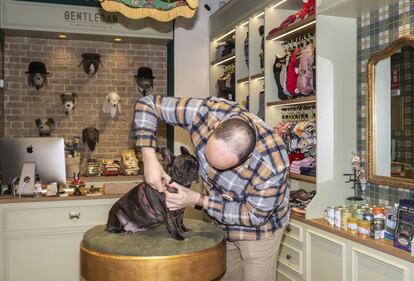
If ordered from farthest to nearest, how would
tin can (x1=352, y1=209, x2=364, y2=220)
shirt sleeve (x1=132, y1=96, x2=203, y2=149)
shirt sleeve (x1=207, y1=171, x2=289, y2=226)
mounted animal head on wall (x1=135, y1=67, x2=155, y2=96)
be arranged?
1. mounted animal head on wall (x1=135, y1=67, x2=155, y2=96)
2. tin can (x1=352, y1=209, x2=364, y2=220)
3. shirt sleeve (x1=132, y1=96, x2=203, y2=149)
4. shirt sleeve (x1=207, y1=171, x2=289, y2=226)

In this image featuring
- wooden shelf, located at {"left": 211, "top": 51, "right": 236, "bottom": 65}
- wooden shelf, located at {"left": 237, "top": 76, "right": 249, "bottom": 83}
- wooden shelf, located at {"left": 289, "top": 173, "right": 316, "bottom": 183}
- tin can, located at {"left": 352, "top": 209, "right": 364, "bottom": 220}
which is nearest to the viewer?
tin can, located at {"left": 352, "top": 209, "right": 364, "bottom": 220}

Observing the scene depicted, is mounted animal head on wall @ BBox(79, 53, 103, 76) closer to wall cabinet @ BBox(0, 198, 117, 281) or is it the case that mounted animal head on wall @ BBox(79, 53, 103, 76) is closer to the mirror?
wall cabinet @ BBox(0, 198, 117, 281)

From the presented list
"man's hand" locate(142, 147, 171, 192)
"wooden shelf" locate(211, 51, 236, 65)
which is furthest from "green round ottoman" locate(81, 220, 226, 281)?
"wooden shelf" locate(211, 51, 236, 65)

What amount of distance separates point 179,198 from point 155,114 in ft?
1.40

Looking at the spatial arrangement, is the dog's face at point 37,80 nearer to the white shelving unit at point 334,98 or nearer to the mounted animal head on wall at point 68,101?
the mounted animal head on wall at point 68,101

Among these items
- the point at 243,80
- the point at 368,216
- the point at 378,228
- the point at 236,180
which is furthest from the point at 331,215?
the point at 243,80

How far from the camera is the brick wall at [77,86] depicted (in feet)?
18.9

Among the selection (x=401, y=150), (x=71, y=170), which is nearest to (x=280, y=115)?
(x=401, y=150)

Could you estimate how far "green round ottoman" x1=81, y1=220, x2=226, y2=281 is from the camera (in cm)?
185

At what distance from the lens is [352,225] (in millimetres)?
2885

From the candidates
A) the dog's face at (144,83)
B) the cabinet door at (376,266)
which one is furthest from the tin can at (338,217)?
the dog's face at (144,83)

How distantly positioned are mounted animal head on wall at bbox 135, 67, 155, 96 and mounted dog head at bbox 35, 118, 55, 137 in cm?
127

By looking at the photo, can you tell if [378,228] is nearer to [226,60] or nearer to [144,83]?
[226,60]

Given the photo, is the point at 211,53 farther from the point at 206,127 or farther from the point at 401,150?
the point at 206,127
